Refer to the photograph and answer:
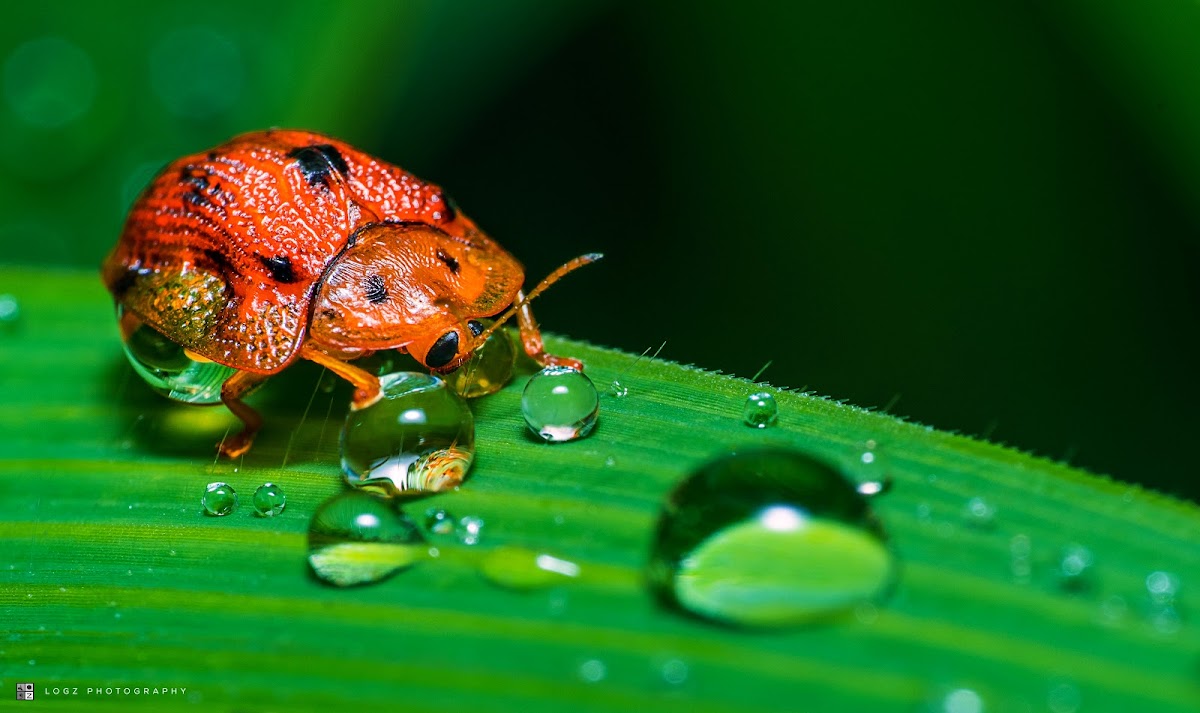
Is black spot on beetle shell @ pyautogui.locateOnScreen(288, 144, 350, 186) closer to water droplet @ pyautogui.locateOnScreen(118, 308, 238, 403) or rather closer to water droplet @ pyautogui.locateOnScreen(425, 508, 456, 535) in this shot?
water droplet @ pyautogui.locateOnScreen(118, 308, 238, 403)

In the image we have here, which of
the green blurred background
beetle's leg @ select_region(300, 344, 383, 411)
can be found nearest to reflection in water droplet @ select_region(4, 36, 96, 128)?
the green blurred background

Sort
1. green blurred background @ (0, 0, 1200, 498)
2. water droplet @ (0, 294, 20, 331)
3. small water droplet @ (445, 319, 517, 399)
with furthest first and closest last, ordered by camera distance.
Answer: green blurred background @ (0, 0, 1200, 498), water droplet @ (0, 294, 20, 331), small water droplet @ (445, 319, 517, 399)

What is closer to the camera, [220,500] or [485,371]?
[220,500]

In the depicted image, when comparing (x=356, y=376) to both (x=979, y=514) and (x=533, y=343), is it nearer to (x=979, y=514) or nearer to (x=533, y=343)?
(x=533, y=343)

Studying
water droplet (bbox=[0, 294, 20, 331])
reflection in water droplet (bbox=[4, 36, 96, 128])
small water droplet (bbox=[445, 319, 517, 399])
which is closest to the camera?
small water droplet (bbox=[445, 319, 517, 399])

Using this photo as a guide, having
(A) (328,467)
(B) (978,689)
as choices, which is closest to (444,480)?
(A) (328,467)

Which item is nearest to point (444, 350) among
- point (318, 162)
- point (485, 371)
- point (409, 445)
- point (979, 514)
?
point (485, 371)

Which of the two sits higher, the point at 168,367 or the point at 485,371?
the point at 485,371
